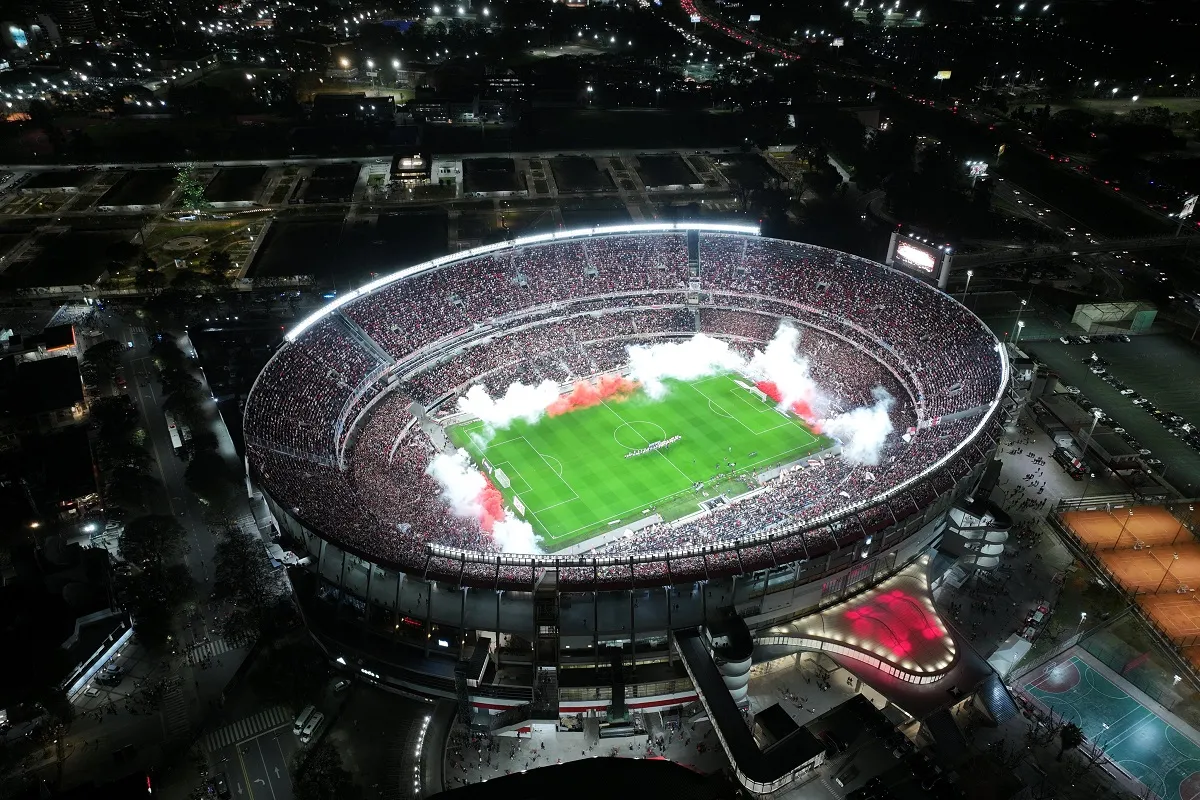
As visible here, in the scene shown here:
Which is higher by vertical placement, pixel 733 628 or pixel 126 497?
pixel 733 628

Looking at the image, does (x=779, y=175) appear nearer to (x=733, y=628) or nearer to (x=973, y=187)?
(x=973, y=187)

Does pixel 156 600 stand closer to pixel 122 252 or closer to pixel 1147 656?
pixel 1147 656

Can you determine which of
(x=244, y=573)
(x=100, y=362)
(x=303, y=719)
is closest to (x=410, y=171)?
(x=100, y=362)

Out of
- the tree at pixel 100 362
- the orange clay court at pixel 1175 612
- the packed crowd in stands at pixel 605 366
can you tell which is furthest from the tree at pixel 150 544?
the orange clay court at pixel 1175 612

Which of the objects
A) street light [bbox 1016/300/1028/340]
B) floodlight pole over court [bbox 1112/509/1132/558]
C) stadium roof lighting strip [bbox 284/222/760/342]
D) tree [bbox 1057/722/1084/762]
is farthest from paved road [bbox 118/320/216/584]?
street light [bbox 1016/300/1028/340]

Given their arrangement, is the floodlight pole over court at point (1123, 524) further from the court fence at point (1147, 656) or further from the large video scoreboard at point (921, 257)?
the large video scoreboard at point (921, 257)

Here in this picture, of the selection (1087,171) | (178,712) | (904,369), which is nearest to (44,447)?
A: (178,712)

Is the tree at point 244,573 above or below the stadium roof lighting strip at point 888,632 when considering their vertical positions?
below
